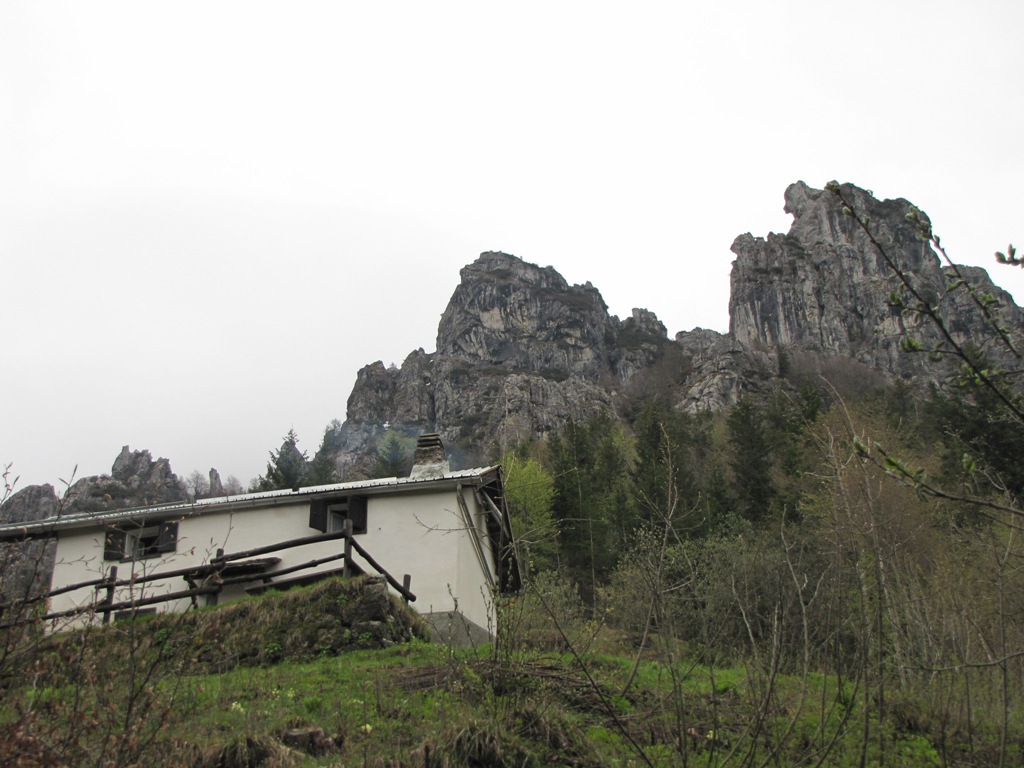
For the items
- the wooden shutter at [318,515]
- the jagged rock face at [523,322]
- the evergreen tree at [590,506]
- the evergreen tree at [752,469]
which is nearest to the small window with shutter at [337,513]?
the wooden shutter at [318,515]

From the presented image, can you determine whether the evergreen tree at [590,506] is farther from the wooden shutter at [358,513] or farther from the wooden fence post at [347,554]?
the wooden fence post at [347,554]

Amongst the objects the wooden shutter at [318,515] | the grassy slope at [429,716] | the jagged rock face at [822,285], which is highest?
the jagged rock face at [822,285]

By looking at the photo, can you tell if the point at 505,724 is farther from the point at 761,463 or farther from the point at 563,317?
the point at 563,317

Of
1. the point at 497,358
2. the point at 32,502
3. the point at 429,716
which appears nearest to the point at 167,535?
the point at 429,716

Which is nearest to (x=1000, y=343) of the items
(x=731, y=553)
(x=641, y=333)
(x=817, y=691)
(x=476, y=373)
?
(x=817, y=691)

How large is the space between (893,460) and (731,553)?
2159 cm

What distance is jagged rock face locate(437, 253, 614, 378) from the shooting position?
142875mm

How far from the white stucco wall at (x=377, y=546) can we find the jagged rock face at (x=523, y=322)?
117m

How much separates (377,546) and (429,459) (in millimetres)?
3186

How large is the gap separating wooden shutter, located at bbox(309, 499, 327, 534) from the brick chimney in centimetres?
238

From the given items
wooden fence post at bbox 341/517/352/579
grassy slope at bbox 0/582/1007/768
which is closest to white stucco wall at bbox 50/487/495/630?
wooden fence post at bbox 341/517/352/579

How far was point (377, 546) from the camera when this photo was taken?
1758cm

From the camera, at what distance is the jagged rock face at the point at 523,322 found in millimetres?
142875

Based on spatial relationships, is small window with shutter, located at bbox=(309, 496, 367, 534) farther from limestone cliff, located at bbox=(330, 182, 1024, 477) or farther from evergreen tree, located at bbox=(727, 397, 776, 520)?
limestone cliff, located at bbox=(330, 182, 1024, 477)
